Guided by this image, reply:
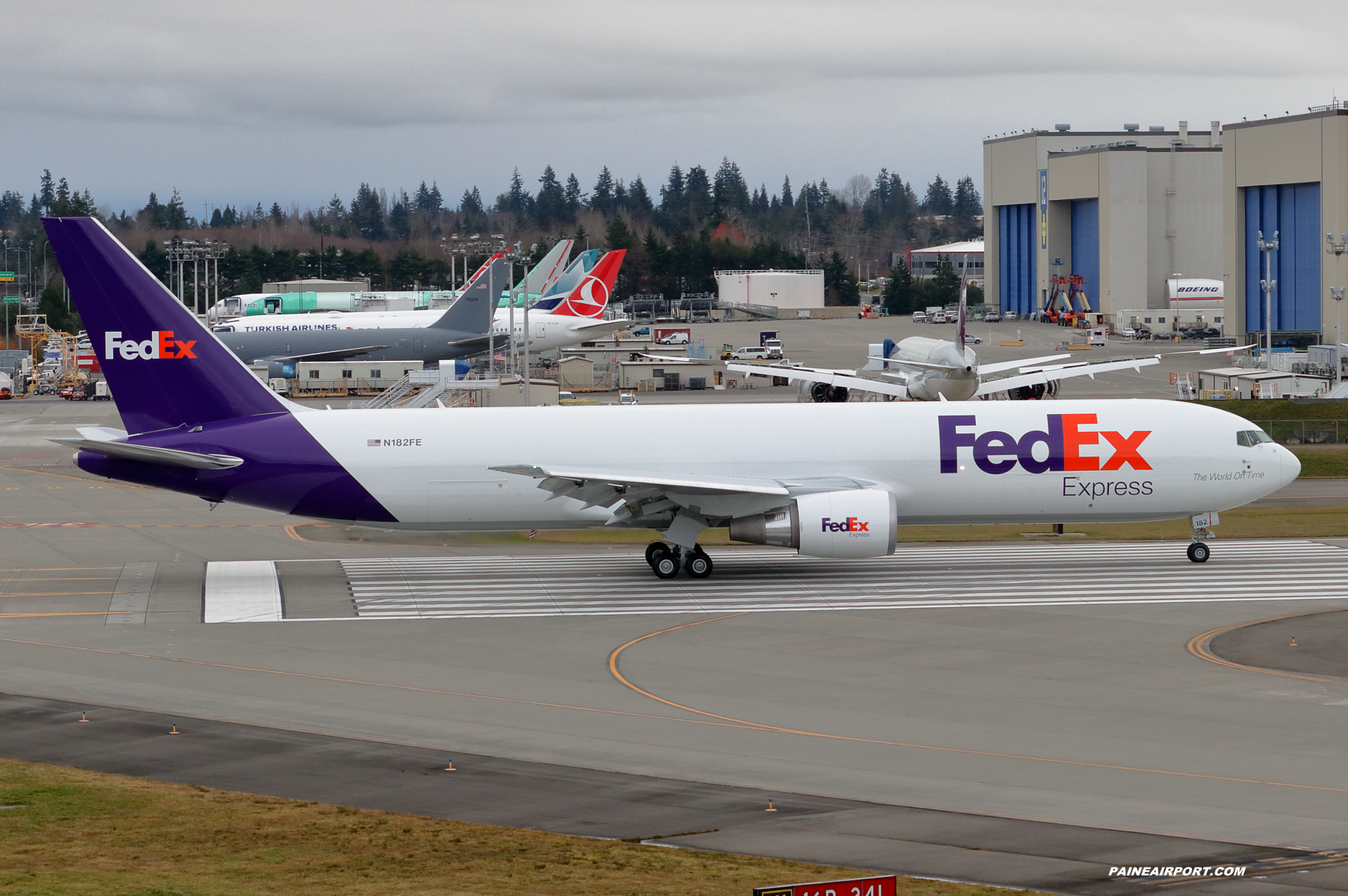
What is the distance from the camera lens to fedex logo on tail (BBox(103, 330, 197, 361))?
39875 mm

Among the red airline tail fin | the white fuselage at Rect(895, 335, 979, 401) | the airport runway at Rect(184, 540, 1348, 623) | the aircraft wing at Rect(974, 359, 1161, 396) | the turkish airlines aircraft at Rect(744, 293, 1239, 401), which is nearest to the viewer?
the airport runway at Rect(184, 540, 1348, 623)

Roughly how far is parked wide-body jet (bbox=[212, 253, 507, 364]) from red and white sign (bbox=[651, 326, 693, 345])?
3459cm

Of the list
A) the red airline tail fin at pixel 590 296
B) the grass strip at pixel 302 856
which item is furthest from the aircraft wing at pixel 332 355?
the grass strip at pixel 302 856

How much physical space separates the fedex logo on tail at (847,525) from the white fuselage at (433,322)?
75500 millimetres

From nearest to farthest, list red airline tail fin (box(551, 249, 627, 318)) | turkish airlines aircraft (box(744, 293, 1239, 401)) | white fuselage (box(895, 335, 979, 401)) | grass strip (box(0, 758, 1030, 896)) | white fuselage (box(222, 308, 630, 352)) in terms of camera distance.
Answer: grass strip (box(0, 758, 1030, 896)), white fuselage (box(895, 335, 979, 401)), turkish airlines aircraft (box(744, 293, 1239, 401)), white fuselage (box(222, 308, 630, 352)), red airline tail fin (box(551, 249, 627, 318))

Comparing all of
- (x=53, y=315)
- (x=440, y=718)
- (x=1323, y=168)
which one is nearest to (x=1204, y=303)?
(x=1323, y=168)

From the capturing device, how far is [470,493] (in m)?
39.7

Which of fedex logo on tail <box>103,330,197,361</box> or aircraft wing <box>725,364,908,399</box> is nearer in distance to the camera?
fedex logo on tail <box>103,330,197,361</box>

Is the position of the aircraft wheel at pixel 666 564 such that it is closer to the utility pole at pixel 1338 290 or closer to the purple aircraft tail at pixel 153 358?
the purple aircraft tail at pixel 153 358

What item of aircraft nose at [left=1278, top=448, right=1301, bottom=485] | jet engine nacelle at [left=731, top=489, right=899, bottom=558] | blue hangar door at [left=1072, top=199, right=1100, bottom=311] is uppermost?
blue hangar door at [left=1072, top=199, right=1100, bottom=311]

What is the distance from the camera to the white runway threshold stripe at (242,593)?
117 ft

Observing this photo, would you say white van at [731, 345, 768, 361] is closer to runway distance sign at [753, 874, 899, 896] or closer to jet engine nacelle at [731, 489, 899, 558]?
jet engine nacelle at [731, 489, 899, 558]

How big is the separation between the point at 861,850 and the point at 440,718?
33.0 feet

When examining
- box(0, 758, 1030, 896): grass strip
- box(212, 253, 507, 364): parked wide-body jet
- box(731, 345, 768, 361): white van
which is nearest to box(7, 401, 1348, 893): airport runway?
box(0, 758, 1030, 896): grass strip
